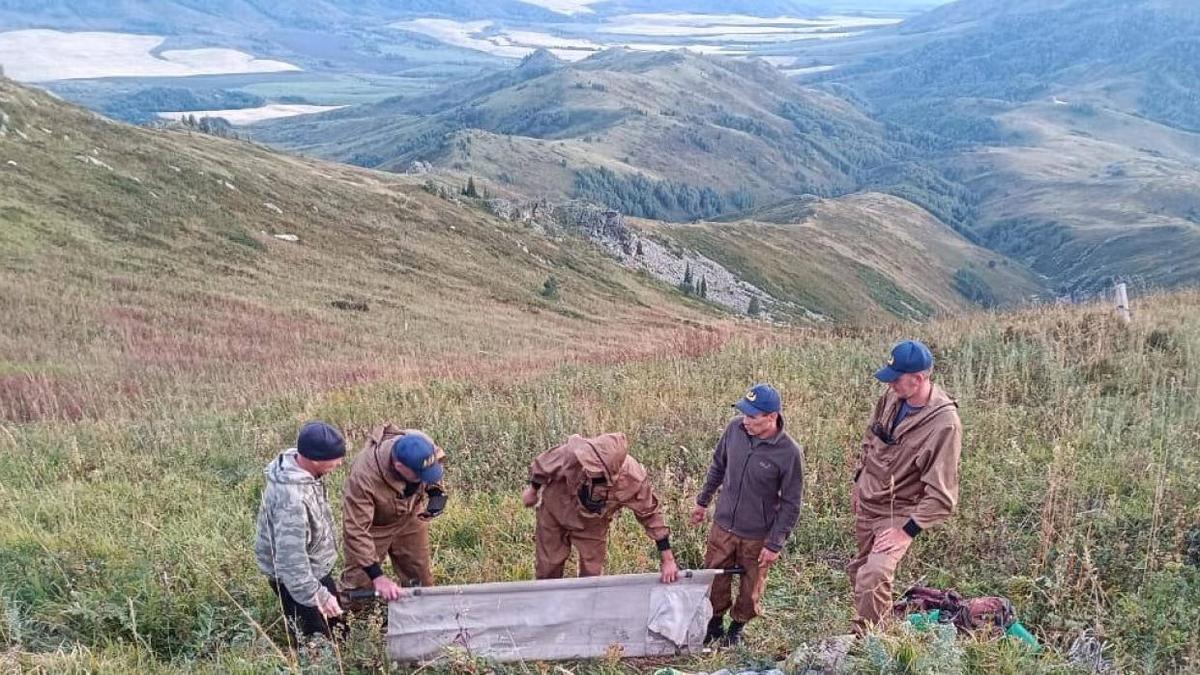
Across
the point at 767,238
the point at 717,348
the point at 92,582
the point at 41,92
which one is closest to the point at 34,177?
the point at 41,92

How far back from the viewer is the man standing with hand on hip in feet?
18.6

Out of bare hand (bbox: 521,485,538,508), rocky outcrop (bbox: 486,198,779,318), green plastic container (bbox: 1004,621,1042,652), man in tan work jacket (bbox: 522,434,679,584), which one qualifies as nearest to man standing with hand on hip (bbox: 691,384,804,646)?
man in tan work jacket (bbox: 522,434,679,584)

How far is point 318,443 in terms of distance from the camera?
16.5ft

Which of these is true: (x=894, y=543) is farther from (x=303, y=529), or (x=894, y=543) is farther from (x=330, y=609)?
(x=303, y=529)

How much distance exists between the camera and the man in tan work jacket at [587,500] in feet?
18.1

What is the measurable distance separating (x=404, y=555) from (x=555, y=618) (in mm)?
1327

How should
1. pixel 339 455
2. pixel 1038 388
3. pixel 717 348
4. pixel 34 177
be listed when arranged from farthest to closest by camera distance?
pixel 34 177
pixel 717 348
pixel 1038 388
pixel 339 455

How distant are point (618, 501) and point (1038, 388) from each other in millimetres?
7121

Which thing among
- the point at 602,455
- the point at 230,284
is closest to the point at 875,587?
the point at 602,455

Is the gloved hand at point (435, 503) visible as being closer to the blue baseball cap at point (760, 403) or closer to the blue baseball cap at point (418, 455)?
the blue baseball cap at point (418, 455)

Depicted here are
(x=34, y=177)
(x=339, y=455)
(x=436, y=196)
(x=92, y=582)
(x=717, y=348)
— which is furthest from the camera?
(x=436, y=196)

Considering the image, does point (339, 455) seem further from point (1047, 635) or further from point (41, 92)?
point (41, 92)

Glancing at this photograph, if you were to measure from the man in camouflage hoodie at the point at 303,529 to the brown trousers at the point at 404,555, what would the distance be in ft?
1.33

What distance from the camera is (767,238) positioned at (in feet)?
399
